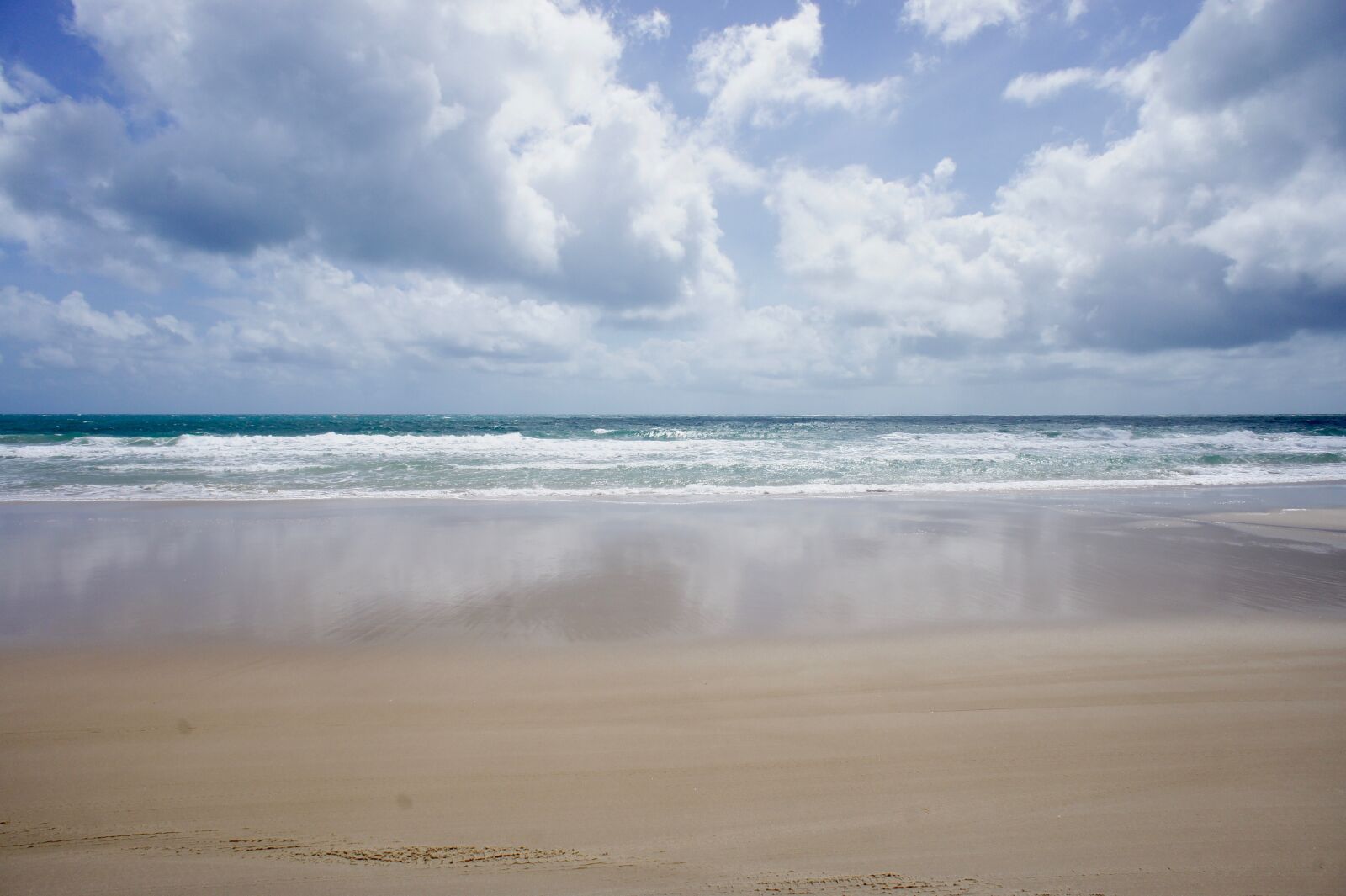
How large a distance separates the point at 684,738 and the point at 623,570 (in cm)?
390

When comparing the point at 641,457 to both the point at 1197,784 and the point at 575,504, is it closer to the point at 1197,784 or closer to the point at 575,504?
the point at 575,504

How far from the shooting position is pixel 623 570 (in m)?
7.26

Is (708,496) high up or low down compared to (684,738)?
up

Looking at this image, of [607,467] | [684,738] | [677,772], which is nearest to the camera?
[677,772]

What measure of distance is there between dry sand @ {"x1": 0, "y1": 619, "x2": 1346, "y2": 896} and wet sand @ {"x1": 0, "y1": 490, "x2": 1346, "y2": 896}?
0.05 feet

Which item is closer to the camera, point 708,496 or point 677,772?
point 677,772

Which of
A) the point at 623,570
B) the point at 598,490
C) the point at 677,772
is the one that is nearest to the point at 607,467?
the point at 598,490

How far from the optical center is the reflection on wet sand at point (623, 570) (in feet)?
18.1

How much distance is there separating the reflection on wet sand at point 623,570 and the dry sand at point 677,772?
2.84ft

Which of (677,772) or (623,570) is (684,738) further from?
(623,570)

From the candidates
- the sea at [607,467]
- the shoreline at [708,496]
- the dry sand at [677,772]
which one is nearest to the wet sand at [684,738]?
the dry sand at [677,772]

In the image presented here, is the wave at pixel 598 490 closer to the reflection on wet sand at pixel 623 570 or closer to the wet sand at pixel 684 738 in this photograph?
the reflection on wet sand at pixel 623 570

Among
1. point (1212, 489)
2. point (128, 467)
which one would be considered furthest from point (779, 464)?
point (128, 467)

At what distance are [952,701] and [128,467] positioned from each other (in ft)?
80.5
